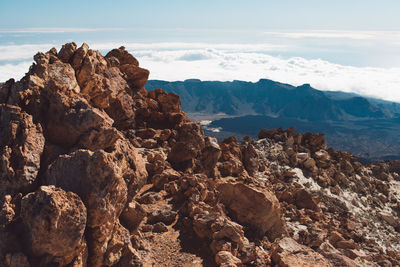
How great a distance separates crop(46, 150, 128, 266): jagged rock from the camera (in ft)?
35.4

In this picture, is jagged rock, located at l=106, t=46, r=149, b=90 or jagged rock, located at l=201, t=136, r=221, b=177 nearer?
jagged rock, located at l=201, t=136, r=221, b=177

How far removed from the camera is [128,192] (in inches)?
560

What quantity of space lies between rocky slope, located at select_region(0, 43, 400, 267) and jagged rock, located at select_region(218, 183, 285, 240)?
2.4 inches

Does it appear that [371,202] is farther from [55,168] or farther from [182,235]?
[55,168]

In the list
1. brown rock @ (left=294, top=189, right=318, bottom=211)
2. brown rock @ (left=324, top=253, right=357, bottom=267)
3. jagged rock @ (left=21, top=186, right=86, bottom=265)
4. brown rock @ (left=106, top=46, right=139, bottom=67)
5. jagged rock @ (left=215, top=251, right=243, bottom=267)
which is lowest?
brown rock @ (left=294, top=189, right=318, bottom=211)

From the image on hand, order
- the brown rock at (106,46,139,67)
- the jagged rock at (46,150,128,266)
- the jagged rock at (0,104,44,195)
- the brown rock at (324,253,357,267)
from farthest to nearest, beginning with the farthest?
1. the brown rock at (106,46,139,67)
2. the brown rock at (324,253,357,267)
3. the jagged rock at (0,104,44,195)
4. the jagged rock at (46,150,128,266)

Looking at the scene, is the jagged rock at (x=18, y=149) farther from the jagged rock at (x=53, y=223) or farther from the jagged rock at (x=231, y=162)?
the jagged rock at (x=231, y=162)

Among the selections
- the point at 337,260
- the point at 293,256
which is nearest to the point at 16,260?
the point at 293,256

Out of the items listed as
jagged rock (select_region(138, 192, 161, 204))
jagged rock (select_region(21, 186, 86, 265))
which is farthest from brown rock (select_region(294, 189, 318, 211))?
jagged rock (select_region(21, 186, 86, 265))

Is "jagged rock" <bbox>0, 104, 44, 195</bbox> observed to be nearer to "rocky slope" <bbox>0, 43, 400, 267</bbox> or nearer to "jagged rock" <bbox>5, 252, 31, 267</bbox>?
"rocky slope" <bbox>0, 43, 400, 267</bbox>

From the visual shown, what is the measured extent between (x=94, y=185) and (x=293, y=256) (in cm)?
946

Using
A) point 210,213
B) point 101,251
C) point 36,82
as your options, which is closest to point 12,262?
point 101,251

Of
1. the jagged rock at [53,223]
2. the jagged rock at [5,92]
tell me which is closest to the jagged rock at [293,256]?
the jagged rock at [53,223]

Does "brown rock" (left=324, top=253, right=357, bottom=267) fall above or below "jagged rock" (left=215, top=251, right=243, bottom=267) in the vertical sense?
below
